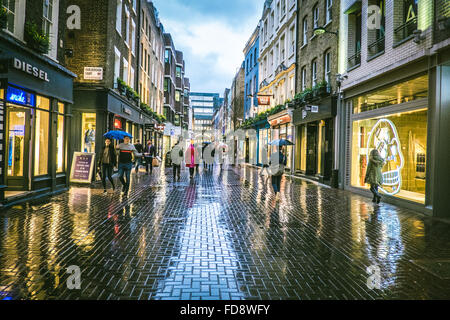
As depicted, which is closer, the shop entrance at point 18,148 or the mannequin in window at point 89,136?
the shop entrance at point 18,148

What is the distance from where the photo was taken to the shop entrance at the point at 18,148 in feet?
33.3

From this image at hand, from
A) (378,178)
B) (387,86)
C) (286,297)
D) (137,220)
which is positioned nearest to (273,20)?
(387,86)

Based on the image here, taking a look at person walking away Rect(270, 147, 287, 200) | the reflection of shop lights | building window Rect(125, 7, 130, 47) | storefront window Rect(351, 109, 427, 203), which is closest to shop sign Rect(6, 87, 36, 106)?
person walking away Rect(270, 147, 287, 200)

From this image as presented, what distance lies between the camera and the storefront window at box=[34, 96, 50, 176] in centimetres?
1070

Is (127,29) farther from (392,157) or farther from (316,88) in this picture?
(392,157)

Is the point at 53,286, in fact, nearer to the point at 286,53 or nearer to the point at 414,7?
the point at 414,7

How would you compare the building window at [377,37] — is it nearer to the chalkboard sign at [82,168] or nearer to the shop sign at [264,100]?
the chalkboard sign at [82,168]

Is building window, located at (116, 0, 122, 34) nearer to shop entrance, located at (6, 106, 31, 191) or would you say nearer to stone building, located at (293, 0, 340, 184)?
shop entrance, located at (6, 106, 31, 191)

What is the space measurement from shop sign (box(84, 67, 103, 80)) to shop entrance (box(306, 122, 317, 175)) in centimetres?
1187

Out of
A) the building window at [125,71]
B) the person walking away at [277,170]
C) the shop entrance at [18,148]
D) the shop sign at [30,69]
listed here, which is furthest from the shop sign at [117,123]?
the person walking away at [277,170]

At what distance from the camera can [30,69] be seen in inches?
368

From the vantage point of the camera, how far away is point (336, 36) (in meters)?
16.3

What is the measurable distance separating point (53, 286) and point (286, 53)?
79.9ft

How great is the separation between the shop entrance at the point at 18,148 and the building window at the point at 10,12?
2.31 m
